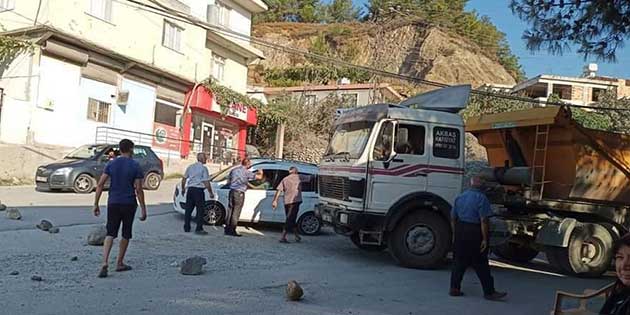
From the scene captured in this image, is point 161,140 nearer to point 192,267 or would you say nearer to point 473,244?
point 192,267

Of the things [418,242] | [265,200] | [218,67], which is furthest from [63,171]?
[218,67]

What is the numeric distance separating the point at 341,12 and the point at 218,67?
43.2m

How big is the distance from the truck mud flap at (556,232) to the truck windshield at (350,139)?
380cm

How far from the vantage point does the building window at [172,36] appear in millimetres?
27906

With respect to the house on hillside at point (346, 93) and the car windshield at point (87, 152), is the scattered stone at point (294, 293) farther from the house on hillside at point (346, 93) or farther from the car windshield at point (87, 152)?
the house on hillside at point (346, 93)

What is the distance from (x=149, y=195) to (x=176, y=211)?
188 inches

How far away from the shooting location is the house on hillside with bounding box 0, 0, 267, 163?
2119 centimetres

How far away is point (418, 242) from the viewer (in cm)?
1059

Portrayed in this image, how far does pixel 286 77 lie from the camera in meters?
49.2

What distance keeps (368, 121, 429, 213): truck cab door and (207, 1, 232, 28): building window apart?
23067 mm

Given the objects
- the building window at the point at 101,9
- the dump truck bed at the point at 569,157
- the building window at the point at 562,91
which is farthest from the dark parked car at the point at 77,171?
the building window at the point at 562,91

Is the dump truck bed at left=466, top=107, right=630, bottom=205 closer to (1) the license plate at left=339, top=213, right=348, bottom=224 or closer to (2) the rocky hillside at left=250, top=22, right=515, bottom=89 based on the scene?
(1) the license plate at left=339, top=213, right=348, bottom=224

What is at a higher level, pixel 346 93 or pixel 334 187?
pixel 346 93

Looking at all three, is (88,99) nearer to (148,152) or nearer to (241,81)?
(148,152)
